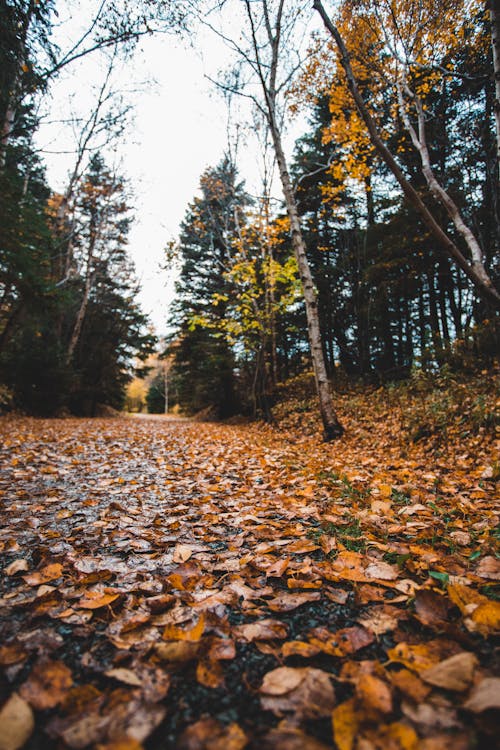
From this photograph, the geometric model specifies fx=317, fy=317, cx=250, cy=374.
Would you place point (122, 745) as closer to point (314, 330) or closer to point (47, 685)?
point (47, 685)

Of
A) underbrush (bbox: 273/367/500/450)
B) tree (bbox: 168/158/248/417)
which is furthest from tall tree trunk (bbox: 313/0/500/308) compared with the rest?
tree (bbox: 168/158/248/417)

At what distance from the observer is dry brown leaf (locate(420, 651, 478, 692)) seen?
747mm

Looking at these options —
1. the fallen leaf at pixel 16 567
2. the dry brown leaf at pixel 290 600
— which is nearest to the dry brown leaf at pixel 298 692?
the dry brown leaf at pixel 290 600

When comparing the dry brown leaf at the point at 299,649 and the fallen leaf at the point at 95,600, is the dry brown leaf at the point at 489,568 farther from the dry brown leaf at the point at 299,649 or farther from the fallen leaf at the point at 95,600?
the fallen leaf at the point at 95,600

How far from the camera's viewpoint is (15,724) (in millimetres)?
681

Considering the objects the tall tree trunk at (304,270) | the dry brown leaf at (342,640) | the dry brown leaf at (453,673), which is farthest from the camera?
the tall tree trunk at (304,270)

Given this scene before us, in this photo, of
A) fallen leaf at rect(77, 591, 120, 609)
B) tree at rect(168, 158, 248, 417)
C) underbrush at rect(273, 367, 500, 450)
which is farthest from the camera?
tree at rect(168, 158, 248, 417)

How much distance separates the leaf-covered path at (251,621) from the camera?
2.30 ft

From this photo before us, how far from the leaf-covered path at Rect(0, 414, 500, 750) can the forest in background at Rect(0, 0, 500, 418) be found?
7.75 feet

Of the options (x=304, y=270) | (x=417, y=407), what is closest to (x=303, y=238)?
(x=304, y=270)

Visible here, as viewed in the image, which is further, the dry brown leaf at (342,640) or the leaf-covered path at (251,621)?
the dry brown leaf at (342,640)

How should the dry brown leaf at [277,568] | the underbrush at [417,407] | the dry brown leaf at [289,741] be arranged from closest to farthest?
the dry brown leaf at [289,741]
the dry brown leaf at [277,568]
the underbrush at [417,407]

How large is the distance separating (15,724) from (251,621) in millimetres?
701

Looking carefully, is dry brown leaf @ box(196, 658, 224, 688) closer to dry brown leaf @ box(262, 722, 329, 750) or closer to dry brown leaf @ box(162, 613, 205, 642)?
dry brown leaf @ box(162, 613, 205, 642)
